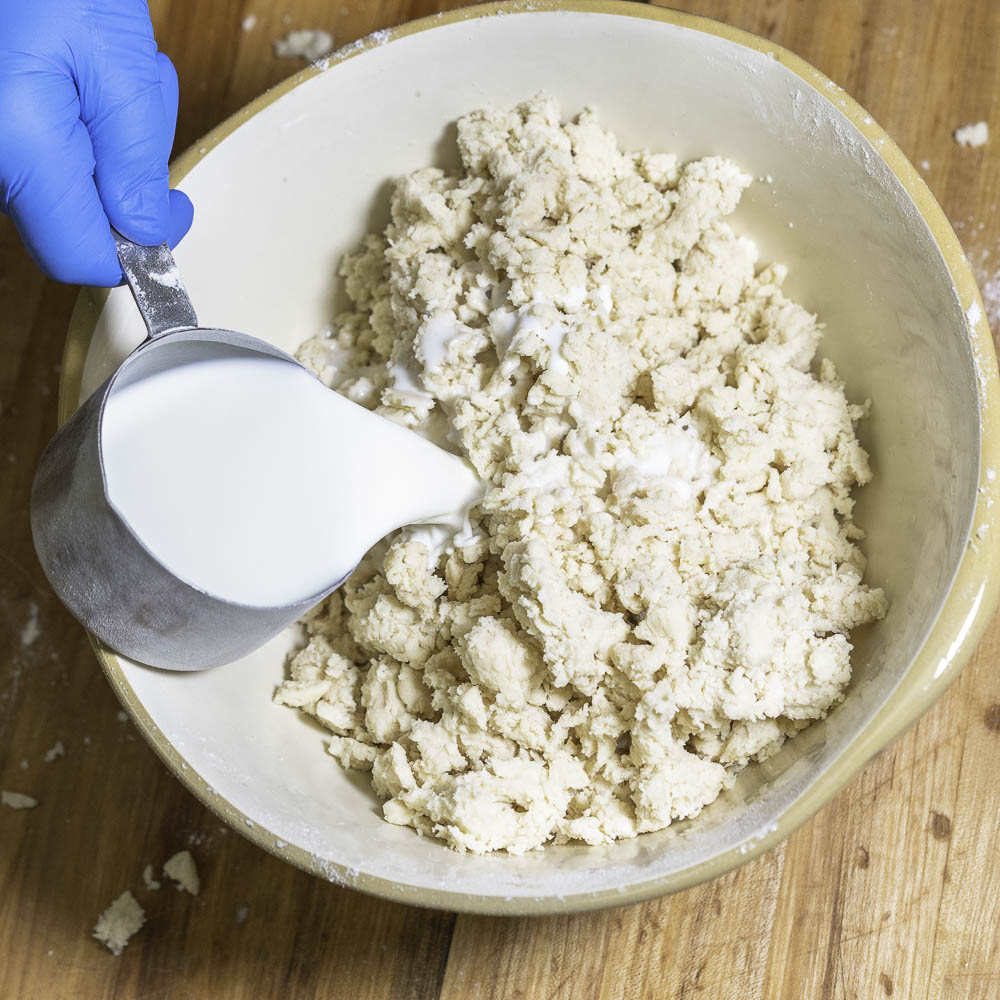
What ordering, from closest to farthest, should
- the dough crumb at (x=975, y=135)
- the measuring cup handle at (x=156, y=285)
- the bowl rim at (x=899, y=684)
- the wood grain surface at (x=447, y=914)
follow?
the bowl rim at (x=899, y=684), the measuring cup handle at (x=156, y=285), the wood grain surface at (x=447, y=914), the dough crumb at (x=975, y=135)

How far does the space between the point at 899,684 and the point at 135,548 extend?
64 centimetres

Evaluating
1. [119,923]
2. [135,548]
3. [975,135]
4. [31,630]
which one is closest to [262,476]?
[135,548]

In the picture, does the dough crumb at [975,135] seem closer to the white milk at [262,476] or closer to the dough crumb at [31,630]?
the white milk at [262,476]

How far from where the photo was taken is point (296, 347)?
1.21m

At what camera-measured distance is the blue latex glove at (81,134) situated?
89 centimetres

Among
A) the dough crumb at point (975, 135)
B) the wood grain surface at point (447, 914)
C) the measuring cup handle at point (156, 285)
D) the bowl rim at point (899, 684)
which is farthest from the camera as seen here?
the dough crumb at point (975, 135)

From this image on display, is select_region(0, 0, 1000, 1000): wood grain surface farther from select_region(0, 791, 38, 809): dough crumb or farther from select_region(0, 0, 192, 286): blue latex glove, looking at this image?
select_region(0, 0, 192, 286): blue latex glove

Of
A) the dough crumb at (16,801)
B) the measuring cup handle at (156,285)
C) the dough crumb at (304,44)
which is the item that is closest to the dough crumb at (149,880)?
the dough crumb at (16,801)

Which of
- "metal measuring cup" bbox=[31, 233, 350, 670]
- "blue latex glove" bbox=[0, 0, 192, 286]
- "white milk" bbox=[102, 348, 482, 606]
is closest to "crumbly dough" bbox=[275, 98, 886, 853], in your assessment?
"white milk" bbox=[102, 348, 482, 606]

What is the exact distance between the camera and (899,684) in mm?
808

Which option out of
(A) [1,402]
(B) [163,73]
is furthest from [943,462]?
(A) [1,402]

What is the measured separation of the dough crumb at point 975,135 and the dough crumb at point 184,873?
129 centimetres

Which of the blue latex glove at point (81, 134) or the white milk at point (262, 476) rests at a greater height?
the blue latex glove at point (81, 134)

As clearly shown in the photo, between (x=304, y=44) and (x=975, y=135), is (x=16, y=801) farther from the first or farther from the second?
(x=975, y=135)
